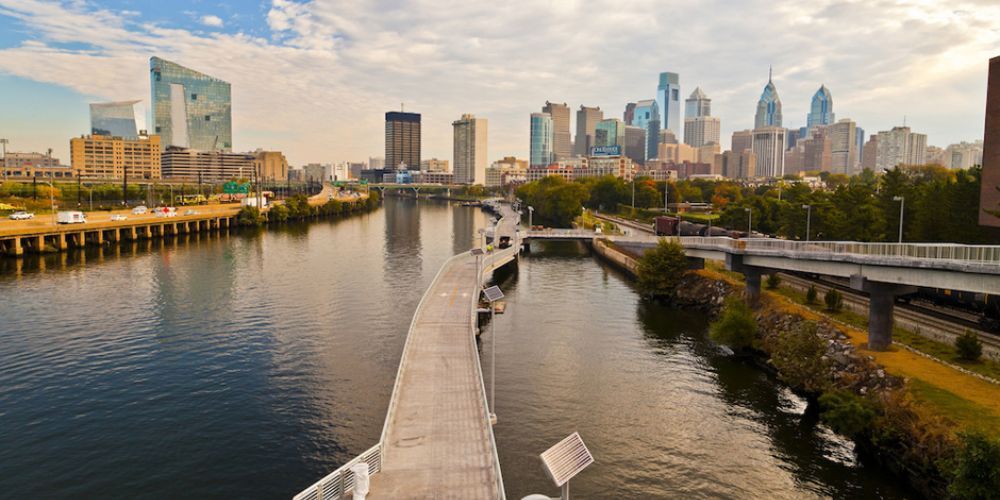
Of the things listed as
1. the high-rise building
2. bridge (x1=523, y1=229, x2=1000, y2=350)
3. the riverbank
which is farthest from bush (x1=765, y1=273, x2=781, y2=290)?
the high-rise building

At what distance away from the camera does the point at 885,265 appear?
39.2 meters

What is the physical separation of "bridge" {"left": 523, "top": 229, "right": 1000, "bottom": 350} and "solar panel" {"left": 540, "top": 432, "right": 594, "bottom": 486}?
2847 centimetres

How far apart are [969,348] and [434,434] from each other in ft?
101

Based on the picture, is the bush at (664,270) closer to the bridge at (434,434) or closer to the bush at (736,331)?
the bush at (736,331)

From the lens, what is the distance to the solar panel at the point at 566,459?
17.2 metres

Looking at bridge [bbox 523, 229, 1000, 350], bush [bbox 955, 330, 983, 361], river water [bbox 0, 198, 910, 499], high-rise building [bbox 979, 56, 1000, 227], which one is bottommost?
river water [bbox 0, 198, 910, 499]

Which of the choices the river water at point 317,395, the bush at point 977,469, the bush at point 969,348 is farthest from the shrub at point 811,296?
the bush at point 977,469

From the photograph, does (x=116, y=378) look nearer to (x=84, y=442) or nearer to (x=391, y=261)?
(x=84, y=442)

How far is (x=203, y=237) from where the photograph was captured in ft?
400

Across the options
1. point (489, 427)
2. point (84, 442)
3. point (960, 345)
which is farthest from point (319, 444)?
point (960, 345)

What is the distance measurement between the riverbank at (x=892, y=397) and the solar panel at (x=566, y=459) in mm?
15406

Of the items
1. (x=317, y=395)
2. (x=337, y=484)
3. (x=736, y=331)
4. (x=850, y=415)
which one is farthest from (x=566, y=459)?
(x=736, y=331)

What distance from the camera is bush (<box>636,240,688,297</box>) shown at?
66625mm

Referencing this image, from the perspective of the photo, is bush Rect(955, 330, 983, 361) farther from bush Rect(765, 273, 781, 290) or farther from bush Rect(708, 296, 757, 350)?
bush Rect(765, 273, 781, 290)
